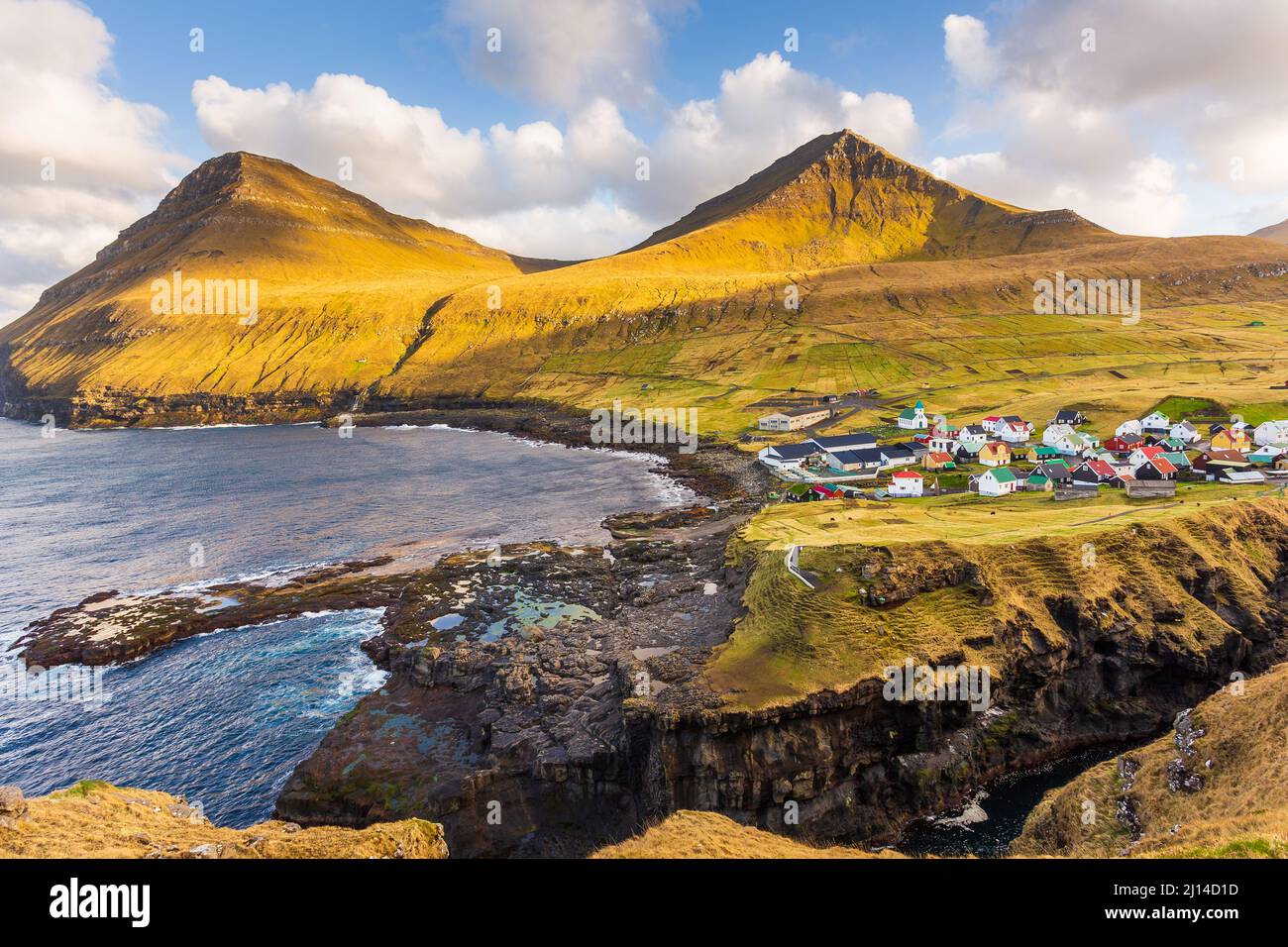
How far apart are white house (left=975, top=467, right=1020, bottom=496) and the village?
128mm

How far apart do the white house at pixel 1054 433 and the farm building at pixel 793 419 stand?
47625 mm

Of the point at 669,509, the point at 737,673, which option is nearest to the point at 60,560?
the point at 669,509

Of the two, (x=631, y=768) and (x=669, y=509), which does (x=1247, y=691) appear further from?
(x=669, y=509)

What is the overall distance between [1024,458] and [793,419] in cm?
5256

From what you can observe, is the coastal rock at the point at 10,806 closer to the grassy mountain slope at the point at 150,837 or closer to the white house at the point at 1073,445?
the grassy mountain slope at the point at 150,837

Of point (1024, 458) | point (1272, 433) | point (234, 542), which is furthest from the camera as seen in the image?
point (1024, 458)

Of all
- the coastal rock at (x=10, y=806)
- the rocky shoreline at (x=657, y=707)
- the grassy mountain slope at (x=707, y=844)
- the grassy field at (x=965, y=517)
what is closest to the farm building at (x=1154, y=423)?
the grassy field at (x=965, y=517)

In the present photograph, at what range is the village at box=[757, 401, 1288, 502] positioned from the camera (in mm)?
77812

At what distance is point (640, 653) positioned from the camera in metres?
49.8

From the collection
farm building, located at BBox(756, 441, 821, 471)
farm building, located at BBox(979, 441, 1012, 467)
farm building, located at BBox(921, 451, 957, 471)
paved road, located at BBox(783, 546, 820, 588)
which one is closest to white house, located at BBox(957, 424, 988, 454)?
farm building, located at BBox(921, 451, 957, 471)

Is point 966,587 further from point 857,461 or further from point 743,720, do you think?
point 857,461

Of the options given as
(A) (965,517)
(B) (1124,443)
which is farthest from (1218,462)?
(A) (965,517)

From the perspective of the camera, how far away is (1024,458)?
9994 cm
